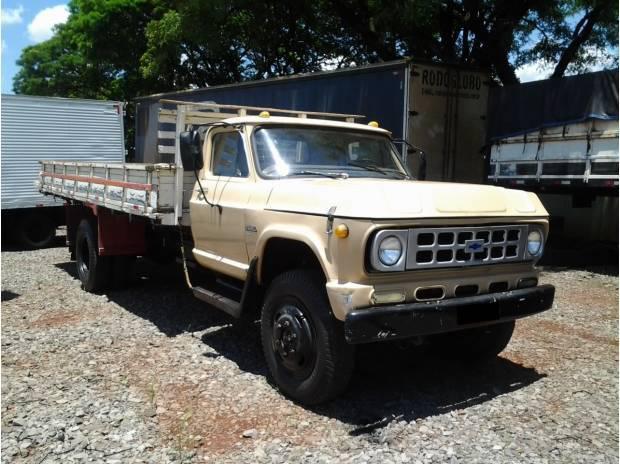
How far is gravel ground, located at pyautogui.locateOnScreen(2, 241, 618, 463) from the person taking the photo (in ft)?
11.7

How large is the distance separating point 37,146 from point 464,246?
9909mm

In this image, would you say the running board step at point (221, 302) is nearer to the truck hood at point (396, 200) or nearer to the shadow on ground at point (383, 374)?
the shadow on ground at point (383, 374)

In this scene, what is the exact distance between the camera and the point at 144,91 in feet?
74.9

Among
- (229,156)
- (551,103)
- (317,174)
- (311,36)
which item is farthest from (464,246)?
(311,36)

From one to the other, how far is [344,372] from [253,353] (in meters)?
1.52

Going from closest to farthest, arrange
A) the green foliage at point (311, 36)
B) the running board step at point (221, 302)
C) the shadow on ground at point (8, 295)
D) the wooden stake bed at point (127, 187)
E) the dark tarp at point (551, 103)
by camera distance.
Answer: the running board step at point (221, 302), the wooden stake bed at point (127, 187), the shadow on ground at point (8, 295), the dark tarp at point (551, 103), the green foliage at point (311, 36)

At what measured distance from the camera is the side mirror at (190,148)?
488 centimetres

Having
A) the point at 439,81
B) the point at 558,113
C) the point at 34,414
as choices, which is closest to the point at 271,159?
the point at 34,414

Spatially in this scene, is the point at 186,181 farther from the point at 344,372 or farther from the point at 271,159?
the point at 344,372

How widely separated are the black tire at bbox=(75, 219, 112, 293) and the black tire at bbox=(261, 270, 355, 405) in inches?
139

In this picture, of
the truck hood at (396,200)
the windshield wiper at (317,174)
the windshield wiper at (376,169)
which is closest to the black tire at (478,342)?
the truck hood at (396,200)

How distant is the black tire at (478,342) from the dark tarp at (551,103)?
5.34m

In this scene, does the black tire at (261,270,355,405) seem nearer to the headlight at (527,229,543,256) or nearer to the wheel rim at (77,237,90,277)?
the headlight at (527,229,543,256)

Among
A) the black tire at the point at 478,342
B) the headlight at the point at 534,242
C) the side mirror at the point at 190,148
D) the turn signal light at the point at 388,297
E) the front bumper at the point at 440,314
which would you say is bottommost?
the black tire at the point at 478,342
